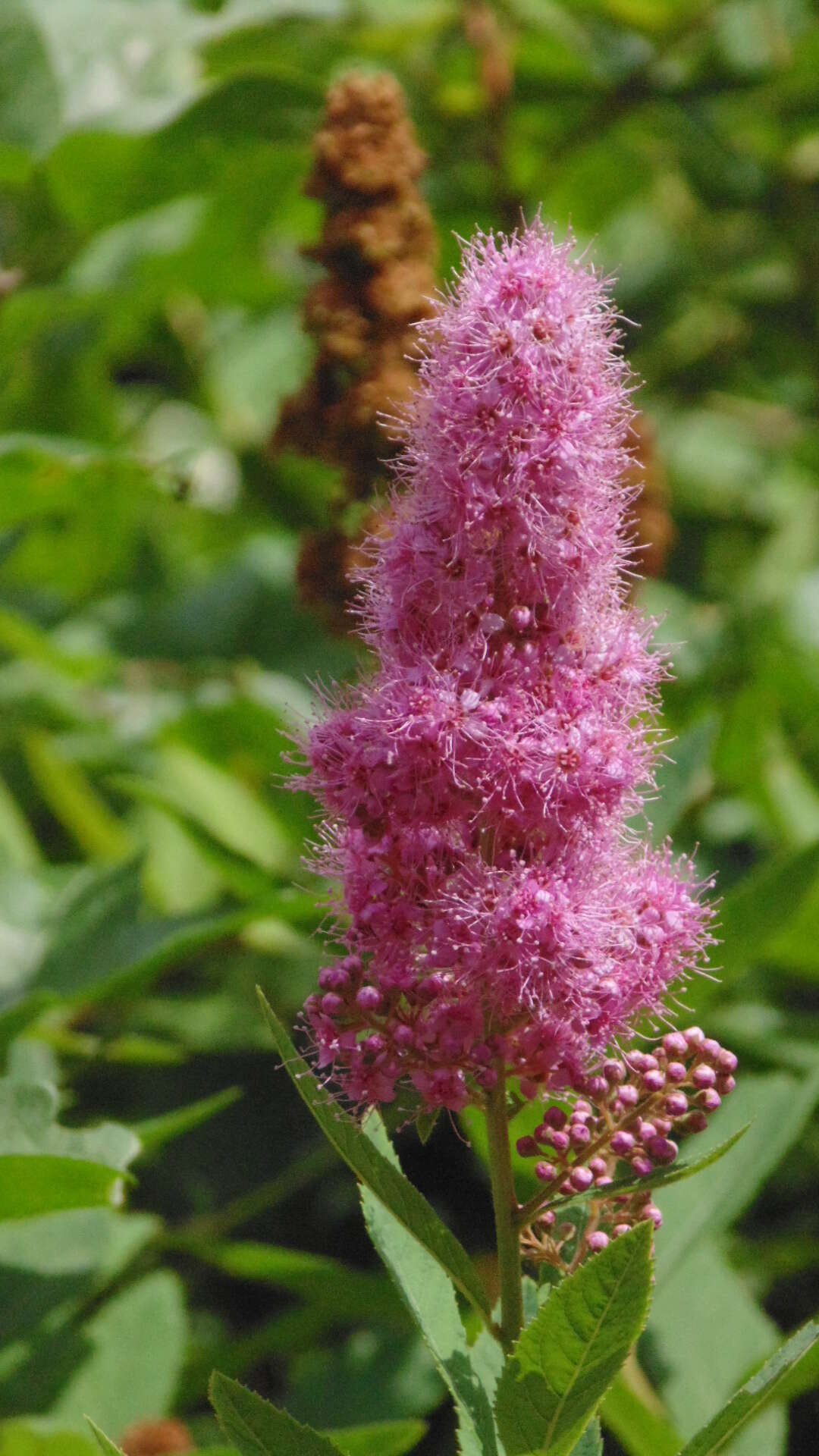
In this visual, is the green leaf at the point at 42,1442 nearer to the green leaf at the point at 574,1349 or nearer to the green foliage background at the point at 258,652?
the green foliage background at the point at 258,652

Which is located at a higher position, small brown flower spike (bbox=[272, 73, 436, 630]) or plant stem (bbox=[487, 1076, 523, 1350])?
small brown flower spike (bbox=[272, 73, 436, 630])

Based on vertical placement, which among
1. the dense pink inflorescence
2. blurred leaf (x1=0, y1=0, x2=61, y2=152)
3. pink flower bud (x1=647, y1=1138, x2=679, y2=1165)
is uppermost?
blurred leaf (x1=0, y1=0, x2=61, y2=152)

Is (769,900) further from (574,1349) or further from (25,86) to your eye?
(25,86)

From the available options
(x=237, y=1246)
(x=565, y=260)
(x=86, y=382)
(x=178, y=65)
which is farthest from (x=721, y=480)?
(x=565, y=260)

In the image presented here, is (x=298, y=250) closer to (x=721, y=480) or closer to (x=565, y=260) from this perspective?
(x=565, y=260)

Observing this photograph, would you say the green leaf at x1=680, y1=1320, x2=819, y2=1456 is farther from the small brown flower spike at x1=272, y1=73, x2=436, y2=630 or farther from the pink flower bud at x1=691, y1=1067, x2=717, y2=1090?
the small brown flower spike at x1=272, y1=73, x2=436, y2=630

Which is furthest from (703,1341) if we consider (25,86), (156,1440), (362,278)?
(25,86)

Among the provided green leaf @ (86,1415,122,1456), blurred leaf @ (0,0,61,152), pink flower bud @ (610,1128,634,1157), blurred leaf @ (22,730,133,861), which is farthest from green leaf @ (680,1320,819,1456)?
blurred leaf @ (0,0,61,152)
